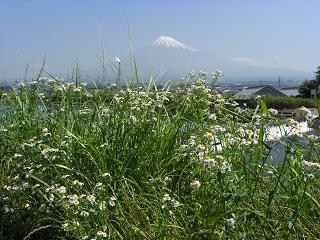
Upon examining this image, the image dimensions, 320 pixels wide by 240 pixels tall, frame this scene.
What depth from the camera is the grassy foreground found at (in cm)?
186

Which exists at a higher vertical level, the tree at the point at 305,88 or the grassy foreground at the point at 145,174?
the grassy foreground at the point at 145,174

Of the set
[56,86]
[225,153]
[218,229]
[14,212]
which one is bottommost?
[14,212]

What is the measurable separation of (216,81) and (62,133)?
1873 mm

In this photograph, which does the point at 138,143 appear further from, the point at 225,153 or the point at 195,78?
the point at 195,78

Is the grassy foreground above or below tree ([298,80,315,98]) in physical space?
above

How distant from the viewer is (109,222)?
2170 mm

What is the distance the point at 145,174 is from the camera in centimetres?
260

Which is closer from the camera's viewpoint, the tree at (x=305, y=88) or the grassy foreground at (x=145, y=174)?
the grassy foreground at (x=145, y=174)

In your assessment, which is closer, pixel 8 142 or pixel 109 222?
pixel 109 222

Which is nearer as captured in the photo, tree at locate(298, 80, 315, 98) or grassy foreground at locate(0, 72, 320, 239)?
grassy foreground at locate(0, 72, 320, 239)

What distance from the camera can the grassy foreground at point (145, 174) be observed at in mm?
1860

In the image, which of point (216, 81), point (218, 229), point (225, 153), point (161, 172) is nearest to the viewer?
point (218, 229)

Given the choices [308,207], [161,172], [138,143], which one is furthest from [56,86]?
[308,207]

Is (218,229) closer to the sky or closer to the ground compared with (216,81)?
closer to the ground
